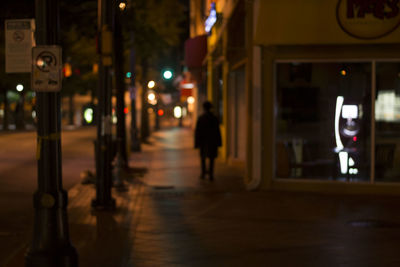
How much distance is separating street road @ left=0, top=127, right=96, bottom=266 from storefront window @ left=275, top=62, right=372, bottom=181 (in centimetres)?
528

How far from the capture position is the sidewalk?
7941mm

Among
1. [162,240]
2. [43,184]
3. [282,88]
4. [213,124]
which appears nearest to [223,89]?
[213,124]

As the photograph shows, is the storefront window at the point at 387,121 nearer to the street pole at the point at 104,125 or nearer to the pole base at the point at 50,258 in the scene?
the street pole at the point at 104,125

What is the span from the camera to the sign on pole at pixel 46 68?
684 centimetres

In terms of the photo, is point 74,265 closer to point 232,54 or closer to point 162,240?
point 162,240

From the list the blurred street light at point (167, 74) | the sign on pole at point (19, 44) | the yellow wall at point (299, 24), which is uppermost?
the yellow wall at point (299, 24)

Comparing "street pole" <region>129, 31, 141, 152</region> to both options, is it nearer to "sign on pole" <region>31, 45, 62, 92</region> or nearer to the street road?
the street road

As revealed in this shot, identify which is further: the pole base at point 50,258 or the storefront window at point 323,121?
the storefront window at point 323,121

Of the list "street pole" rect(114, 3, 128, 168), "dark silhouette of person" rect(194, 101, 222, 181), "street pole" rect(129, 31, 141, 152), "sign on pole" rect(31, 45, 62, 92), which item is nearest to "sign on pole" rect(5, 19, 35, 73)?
"sign on pole" rect(31, 45, 62, 92)

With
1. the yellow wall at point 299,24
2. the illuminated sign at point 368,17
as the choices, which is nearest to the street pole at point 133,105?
the yellow wall at point 299,24

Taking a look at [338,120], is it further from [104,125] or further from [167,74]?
[167,74]

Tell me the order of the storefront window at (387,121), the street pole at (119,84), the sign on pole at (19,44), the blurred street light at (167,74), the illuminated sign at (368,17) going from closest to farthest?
the sign on pole at (19,44) < the illuminated sign at (368,17) < the storefront window at (387,121) < the street pole at (119,84) < the blurred street light at (167,74)

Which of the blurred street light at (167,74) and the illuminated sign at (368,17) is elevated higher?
the illuminated sign at (368,17)

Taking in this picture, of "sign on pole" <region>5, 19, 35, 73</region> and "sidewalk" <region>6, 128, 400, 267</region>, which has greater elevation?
"sign on pole" <region>5, 19, 35, 73</region>
